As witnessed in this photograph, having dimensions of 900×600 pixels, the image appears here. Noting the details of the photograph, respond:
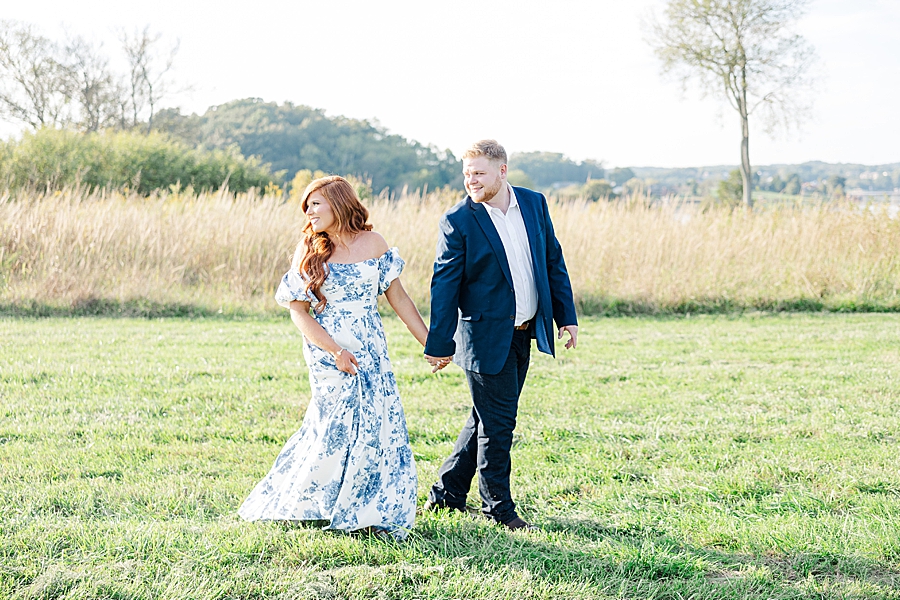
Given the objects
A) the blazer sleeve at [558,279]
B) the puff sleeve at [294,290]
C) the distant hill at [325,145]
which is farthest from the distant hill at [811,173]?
the distant hill at [325,145]

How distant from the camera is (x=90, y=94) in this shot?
2880cm

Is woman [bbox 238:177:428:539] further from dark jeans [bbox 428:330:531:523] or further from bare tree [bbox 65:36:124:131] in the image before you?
bare tree [bbox 65:36:124:131]

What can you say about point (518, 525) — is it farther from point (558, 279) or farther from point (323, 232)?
point (323, 232)

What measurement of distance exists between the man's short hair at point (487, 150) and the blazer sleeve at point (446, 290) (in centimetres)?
31

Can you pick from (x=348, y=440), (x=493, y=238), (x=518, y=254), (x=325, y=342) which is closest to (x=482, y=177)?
(x=493, y=238)

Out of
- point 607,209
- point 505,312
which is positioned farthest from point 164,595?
point 607,209

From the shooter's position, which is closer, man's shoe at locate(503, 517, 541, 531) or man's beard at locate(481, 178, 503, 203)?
man's beard at locate(481, 178, 503, 203)

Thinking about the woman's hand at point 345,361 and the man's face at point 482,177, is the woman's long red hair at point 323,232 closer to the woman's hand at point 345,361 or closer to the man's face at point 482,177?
the woman's hand at point 345,361

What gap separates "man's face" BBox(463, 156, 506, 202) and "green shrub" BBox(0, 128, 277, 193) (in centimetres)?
1517

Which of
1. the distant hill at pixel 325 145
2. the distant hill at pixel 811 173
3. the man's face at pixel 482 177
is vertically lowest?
the man's face at pixel 482 177

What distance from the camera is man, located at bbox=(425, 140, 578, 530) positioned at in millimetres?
3361

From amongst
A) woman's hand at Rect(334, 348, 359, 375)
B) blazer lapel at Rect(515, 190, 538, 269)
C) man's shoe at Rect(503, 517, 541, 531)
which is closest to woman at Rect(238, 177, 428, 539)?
woman's hand at Rect(334, 348, 359, 375)

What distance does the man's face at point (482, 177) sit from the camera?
330 cm

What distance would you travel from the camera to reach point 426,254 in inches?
456
